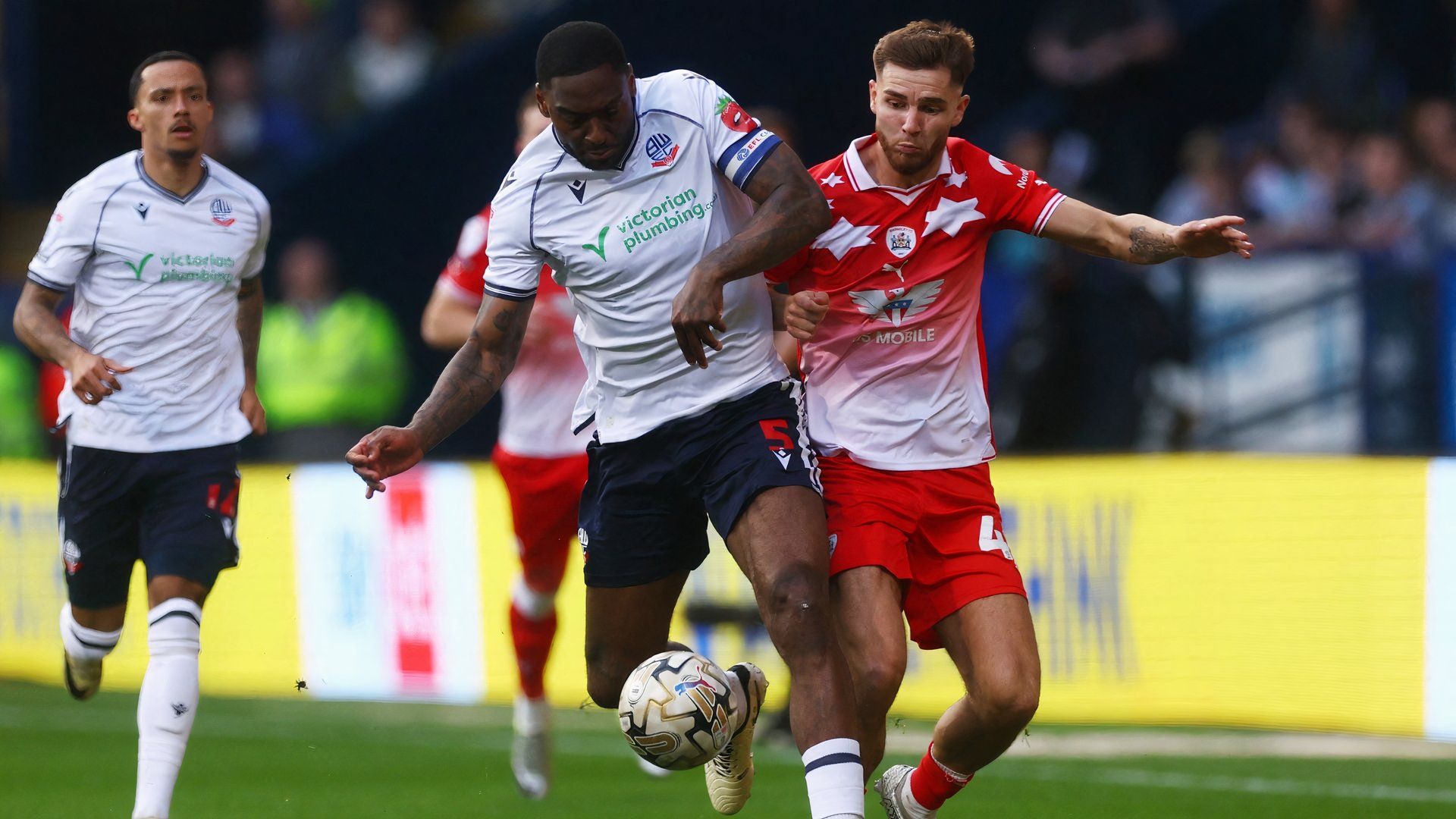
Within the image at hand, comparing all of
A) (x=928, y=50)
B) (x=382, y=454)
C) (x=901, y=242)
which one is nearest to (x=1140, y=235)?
(x=901, y=242)

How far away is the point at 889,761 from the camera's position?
31.9 ft

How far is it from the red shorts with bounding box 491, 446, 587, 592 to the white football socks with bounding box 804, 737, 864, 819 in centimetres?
342

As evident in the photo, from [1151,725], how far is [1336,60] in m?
5.41

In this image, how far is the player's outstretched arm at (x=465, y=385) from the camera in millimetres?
6121

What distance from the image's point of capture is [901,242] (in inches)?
256

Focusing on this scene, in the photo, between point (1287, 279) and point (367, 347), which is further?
point (367, 347)

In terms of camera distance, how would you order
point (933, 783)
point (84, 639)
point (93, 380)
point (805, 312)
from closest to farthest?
point (805, 312)
point (933, 783)
point (93, 380)
point (84, 639)

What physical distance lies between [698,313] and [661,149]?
0.81 m

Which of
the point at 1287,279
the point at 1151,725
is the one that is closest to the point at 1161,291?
the point at 1287,279

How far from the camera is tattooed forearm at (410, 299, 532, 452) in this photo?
633cm

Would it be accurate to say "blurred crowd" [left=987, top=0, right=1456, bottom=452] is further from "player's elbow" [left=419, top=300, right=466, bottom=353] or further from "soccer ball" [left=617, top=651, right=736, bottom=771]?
"soccer ball" [left=617, top=651, right=736, bottom=771]

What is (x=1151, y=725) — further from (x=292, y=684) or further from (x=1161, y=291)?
(x=292, y=684)

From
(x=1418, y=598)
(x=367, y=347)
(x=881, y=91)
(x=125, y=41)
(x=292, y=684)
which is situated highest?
(x=125, y=41)

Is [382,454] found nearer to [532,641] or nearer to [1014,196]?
[1014,196]
